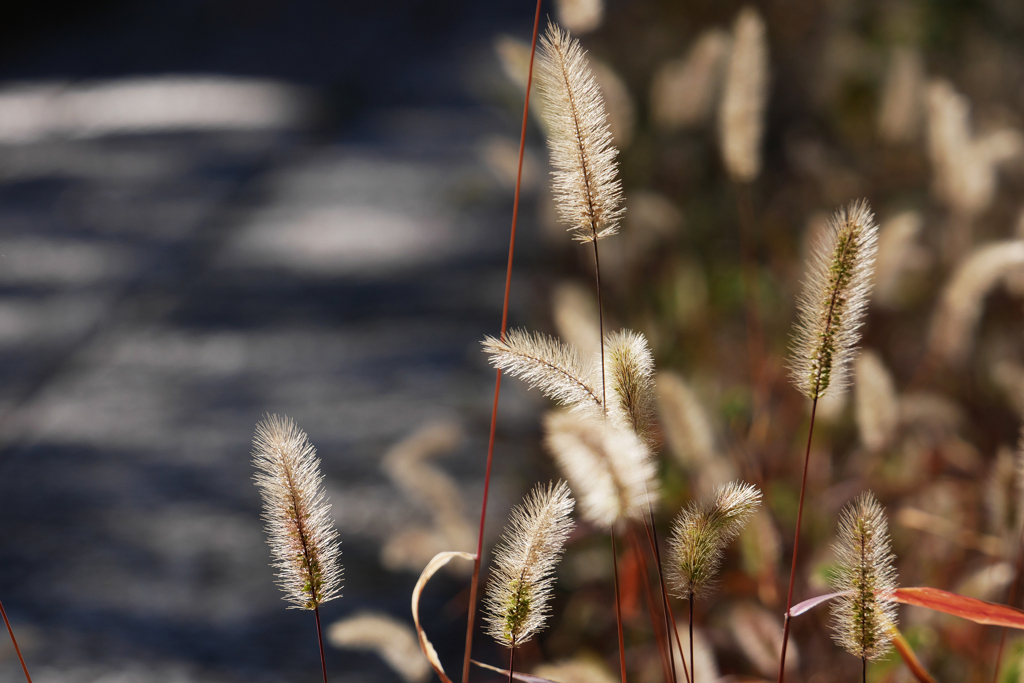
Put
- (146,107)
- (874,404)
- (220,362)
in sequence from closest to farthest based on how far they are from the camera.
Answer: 1. (874,404)
2. (220,362)
3. (146,107)

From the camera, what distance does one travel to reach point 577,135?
1.29ft

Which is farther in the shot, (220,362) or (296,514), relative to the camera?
(220,362)

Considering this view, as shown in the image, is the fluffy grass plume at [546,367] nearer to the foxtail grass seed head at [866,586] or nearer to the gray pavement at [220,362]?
the foxtail grass seed head at [866,586]

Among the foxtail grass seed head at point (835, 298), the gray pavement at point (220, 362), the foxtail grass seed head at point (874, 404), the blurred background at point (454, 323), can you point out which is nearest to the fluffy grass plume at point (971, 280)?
the blurred background at point (454, 323)

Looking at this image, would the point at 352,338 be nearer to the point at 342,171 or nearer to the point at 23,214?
the point at 342,171

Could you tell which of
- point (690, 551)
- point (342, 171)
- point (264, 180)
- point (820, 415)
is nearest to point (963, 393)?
point (820, 415)

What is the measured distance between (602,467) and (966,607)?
24 cm

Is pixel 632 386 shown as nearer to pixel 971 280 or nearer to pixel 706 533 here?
pixel 706 533

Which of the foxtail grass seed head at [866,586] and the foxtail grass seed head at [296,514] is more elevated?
the foxtail grass seed head at [296,514]

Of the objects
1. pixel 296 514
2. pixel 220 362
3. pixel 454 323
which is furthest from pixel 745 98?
pixel 220 362

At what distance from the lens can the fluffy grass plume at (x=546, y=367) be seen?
0.36 metres

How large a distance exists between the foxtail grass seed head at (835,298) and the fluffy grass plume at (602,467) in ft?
0.40

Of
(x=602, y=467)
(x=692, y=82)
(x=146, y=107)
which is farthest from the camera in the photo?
(x=146, y=107)

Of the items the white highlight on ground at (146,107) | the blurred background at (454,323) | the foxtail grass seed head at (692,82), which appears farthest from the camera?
the white highlight on ground at (146,107)
